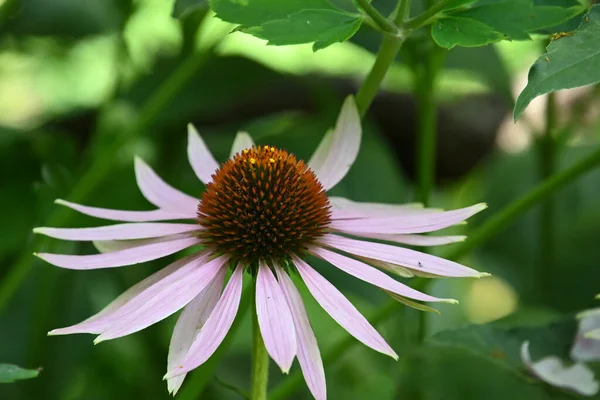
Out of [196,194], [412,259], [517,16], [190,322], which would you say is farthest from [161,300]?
[196,194]

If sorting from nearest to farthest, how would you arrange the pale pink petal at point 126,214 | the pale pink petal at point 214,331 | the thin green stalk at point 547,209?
1. the pale pink petal at point 214,331
2. the pale pink petal at point 126,214
3. the thin green stalk at point 547,209

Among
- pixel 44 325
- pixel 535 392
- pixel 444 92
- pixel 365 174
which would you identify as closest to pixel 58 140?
pixel 44 325

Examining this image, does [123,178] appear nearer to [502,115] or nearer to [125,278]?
[125,278]

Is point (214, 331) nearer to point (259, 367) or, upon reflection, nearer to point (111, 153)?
point (259, 367)

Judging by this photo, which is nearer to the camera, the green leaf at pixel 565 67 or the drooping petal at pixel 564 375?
the green leaf at pixel 565 67

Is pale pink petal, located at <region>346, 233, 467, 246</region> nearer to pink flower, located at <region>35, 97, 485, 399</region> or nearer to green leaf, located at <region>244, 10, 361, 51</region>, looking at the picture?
pink flower, located at <region>35, 97, 485, 399</region>

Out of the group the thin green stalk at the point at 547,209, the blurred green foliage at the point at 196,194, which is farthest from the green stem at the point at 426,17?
the thin green stalk at the point at 547,209

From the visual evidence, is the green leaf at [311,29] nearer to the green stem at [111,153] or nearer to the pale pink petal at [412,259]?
the pale pink petal at [412,259]
